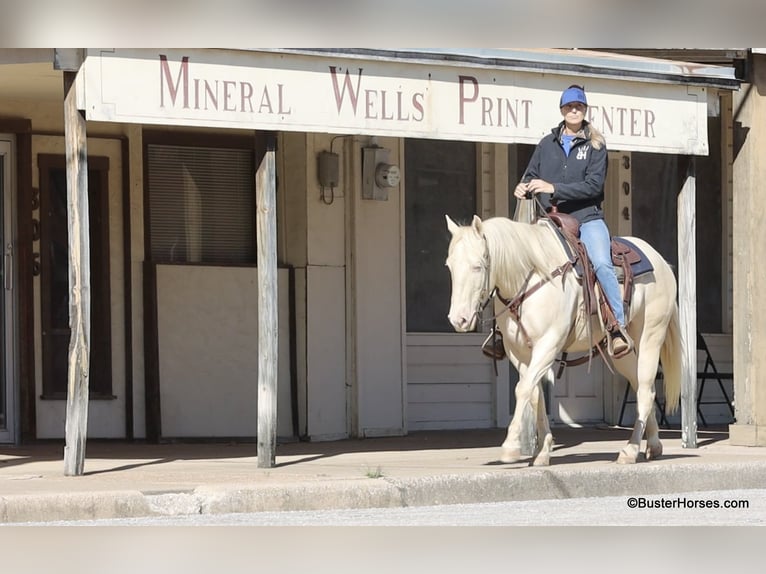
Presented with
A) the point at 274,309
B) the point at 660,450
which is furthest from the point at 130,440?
the point at 660,450

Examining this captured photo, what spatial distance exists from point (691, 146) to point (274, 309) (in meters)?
4.00

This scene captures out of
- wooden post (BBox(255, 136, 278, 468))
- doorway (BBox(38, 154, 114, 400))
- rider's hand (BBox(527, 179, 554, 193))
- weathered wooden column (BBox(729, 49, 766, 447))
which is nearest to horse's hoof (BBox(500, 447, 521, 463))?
wooden post (BBox(255, 136, 278, 468))

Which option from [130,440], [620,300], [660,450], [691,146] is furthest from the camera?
[130,440]

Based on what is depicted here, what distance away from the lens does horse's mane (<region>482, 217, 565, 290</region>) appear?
9.52m

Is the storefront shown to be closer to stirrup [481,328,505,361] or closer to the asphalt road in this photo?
stirrup [481,328,505,361]

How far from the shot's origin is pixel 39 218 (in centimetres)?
1277

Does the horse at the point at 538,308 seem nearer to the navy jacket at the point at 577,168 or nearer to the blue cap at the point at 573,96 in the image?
the navy jacket at the point at 577,168

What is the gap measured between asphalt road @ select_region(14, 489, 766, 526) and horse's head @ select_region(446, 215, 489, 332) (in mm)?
1212

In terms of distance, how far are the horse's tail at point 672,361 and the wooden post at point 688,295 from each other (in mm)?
857

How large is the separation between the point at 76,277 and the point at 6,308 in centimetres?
330

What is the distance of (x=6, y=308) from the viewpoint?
12609 mm

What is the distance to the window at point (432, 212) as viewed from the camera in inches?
560

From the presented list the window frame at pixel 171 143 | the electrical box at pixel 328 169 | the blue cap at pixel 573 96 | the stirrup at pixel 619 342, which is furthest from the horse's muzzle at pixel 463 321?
the electrical box at pixel 328 169
